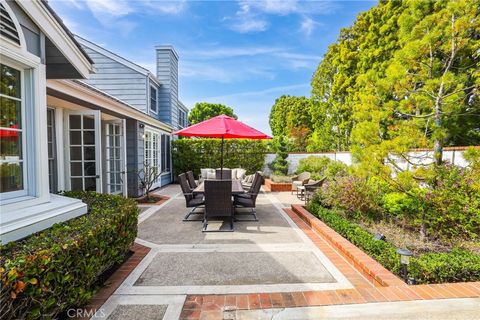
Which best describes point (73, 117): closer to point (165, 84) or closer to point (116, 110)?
point (116, 110)

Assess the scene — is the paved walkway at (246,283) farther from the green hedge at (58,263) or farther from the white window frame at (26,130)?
the white window frame at (26,130)

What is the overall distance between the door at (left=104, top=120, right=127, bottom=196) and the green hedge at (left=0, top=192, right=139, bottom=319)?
456 cm

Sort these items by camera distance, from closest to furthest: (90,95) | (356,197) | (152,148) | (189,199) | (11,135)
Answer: (11,135) < (356,197) < (90,95) < (189,199) < (152,148)

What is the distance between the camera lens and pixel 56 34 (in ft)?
9.62

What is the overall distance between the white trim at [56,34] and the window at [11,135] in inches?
25.8

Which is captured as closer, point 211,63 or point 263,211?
point 263,211

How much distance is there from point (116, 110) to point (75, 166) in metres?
1.93

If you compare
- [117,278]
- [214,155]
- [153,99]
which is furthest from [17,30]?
[214,155]

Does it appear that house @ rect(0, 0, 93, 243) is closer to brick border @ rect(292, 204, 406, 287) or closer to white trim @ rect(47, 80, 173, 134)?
white trim @ rect(47, 80, 173, 134)

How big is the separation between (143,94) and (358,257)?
11397 millimetres

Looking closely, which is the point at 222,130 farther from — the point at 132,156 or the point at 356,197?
the point at 132,156

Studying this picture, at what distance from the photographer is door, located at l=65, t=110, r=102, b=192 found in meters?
5.57

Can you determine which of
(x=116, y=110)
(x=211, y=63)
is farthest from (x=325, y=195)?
(x=211, y=63)

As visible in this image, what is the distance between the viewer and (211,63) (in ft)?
35.7
